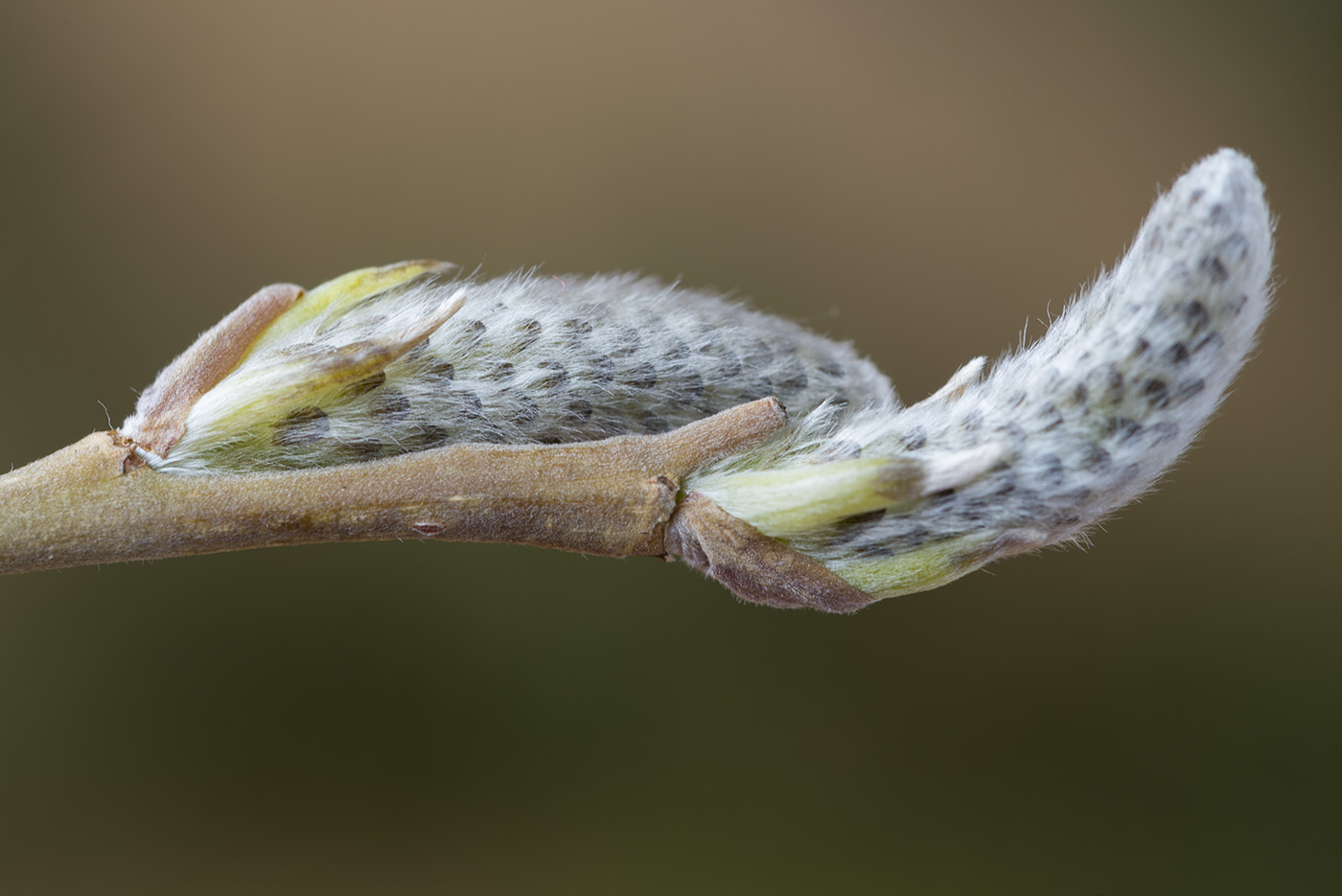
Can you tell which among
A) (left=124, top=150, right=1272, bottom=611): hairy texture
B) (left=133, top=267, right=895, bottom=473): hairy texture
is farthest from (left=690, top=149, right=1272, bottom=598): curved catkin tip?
(left=133, top=267, right=895, bottom=473): hairy texture

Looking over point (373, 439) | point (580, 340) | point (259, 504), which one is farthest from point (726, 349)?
point (259, 504)

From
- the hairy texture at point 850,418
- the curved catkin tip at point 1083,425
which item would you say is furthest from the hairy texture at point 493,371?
the curved catkin tip at point 1083,425

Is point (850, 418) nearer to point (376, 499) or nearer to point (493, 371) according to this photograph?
point (493, 371)

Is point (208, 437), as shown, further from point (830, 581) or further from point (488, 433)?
point (830, 581)

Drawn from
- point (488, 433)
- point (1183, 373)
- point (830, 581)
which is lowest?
point (830, 581)

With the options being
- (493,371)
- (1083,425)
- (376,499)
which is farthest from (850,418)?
(376,499)

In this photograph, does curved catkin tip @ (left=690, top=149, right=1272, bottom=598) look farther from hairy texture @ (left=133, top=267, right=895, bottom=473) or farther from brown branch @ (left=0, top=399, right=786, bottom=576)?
hairy texture @ (left=133, top=267, right=895, bottom=473)
